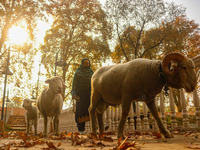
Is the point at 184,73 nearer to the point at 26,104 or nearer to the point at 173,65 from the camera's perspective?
the point at 173,65

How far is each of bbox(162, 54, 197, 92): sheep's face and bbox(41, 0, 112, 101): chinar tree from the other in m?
16.3

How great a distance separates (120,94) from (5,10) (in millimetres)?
11829

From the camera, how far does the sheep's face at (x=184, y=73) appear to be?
2680 mm

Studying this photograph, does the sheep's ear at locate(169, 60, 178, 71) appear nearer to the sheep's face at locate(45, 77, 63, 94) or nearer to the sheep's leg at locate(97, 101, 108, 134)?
the sheep's leg at locate(97, 101, 108, 134)

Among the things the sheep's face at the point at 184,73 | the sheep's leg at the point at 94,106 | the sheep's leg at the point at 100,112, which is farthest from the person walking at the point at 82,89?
the sheep's face at the point at 184,73

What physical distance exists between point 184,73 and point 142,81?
2.29 ft

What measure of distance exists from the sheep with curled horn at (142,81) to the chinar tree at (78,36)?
1495 cm

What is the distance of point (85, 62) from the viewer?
259 inches

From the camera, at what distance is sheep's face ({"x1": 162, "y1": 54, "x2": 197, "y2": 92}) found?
8.79 ft

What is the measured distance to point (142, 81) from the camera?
312cm

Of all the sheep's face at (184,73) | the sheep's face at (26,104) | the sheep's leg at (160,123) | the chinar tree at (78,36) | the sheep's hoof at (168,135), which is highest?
the chinar tree at (78,36)

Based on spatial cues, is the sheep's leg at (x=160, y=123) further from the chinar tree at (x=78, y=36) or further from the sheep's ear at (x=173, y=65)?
the chinar tree at (x=78, y=36)

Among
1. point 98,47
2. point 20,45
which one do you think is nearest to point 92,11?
point 98,47

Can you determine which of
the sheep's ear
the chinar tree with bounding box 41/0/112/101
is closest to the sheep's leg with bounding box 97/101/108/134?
the sheep's ear
